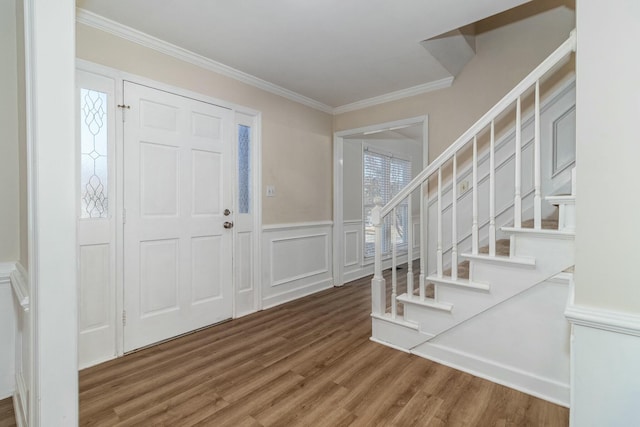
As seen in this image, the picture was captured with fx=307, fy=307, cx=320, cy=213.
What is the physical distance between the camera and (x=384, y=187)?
5426 millimetres

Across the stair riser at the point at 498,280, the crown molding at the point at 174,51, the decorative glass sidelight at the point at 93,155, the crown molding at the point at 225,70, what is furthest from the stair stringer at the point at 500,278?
the crown molding at the point at 174,51

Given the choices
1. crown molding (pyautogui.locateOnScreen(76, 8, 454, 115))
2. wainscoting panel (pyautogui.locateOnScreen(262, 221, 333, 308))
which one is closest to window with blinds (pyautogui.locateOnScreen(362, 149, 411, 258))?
wainscoting panel (pyautogui.locateOnScreen(262, 221, 333, 308))

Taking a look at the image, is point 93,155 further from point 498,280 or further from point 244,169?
point 498,280

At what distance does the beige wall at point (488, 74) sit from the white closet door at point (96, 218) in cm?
279

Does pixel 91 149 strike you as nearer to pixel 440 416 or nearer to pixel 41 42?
pixel 41 42

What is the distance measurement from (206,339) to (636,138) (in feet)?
9.12

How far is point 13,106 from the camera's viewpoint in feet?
5.87

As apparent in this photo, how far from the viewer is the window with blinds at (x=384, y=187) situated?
4914 mm

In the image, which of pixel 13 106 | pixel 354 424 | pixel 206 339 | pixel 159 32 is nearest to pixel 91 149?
pixel 13 106

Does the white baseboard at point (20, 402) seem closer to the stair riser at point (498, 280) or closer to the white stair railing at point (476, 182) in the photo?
the white stair railing at point (476, 182)

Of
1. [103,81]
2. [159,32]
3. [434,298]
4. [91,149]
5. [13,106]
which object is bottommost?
[434,298]

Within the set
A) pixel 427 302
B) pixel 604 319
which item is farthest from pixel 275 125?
pixel 604 319

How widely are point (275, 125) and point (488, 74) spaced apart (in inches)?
85.1

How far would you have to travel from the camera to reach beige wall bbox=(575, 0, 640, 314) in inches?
34.0
